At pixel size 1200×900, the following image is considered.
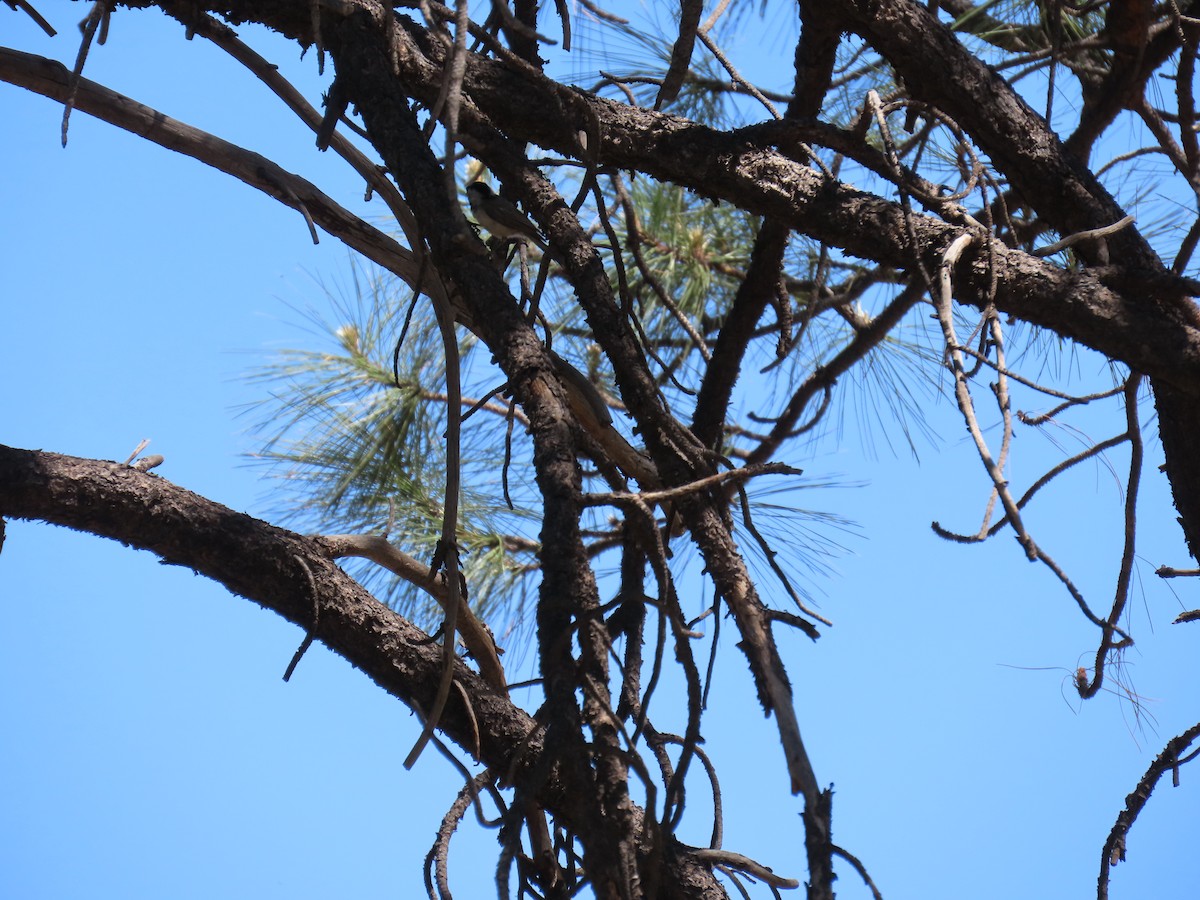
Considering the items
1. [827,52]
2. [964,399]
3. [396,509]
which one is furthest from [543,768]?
[396,509]

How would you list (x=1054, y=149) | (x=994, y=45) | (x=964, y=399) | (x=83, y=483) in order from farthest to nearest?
(x=994, y=45) → (x=1054, y=149) → (x=83, y=483) → (x=964, y=399)

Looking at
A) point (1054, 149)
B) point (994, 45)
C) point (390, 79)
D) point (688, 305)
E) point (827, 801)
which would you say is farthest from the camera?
point (688, 305)

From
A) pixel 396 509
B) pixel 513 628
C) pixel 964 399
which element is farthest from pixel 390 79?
pixel 513 628

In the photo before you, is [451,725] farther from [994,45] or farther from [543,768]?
[994,45]

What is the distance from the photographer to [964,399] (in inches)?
24.7

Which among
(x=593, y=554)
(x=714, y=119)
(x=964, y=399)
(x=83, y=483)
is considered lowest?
(x=964, y=399)

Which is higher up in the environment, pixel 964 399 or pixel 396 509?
pixel 396 509

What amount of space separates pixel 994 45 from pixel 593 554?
923 millimetres

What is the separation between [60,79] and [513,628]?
1.00 m

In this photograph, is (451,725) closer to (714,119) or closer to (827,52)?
(827,52)

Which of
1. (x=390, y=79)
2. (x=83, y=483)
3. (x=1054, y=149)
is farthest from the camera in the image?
(x=1054, y=149)

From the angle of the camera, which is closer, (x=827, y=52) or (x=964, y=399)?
(x=964, y=399)

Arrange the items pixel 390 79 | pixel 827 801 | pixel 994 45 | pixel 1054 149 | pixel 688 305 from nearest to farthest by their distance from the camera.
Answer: pixel 827 801 < pixel 390 79 < pixel 1054 149 < pixel 994 45 < pixel 688 305

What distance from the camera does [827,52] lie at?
1.12 m
